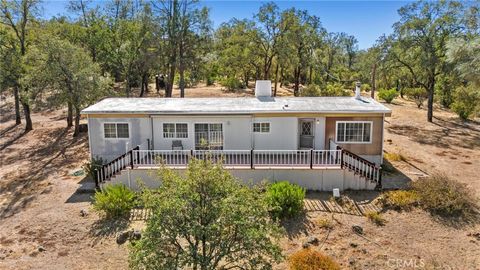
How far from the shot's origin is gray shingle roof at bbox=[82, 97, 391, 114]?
15711 mm

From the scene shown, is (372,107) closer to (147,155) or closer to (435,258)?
(435,258)

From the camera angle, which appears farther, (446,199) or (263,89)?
(263,89)

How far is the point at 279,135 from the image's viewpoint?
16156 mm

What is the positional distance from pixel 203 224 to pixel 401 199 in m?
8.61

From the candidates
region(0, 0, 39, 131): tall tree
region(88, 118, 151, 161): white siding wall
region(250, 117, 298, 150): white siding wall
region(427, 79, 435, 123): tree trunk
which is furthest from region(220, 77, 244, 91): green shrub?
region(88, 118, 151, 161): white siding wall

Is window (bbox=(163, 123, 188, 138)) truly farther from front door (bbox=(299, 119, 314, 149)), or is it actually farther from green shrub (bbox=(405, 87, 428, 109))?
green shrub (bbox=(405, 87, 428, 109))

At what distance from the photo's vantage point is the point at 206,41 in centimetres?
3116

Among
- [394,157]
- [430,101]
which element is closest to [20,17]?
[394,157]

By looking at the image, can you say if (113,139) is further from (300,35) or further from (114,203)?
(300,35)

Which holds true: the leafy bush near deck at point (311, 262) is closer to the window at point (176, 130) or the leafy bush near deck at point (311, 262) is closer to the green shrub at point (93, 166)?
the window at point (176, 130)

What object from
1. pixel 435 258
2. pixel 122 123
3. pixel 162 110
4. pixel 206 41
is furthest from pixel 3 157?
pixel 435 258

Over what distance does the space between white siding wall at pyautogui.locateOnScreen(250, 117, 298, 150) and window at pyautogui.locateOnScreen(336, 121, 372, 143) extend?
1989mm

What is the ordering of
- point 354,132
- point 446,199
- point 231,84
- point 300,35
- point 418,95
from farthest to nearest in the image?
point 231,84 < point 418,95 < point 300,35 < point 354,132 < point 446,199

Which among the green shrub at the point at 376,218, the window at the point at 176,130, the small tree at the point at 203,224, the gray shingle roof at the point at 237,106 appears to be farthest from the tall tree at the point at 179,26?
the small tree at the point at 203,224
